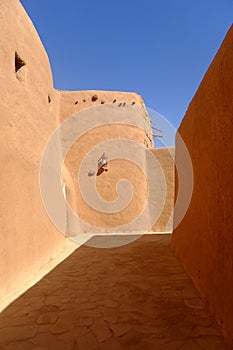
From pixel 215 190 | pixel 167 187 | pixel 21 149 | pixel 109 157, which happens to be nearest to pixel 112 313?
pixel 215 190

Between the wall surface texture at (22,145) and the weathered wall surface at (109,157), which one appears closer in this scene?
the wall surface texture at (22,145)

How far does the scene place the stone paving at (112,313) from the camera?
7.15 ft

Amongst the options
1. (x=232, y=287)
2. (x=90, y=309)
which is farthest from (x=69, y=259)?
(x=232, y=287)

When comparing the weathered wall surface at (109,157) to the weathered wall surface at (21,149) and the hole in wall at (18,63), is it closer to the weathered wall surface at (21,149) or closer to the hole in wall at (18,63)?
the weathered wall surface at (21,149)

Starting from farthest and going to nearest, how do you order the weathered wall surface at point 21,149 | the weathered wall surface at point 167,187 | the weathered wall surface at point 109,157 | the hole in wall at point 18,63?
the weathered wall surface at point 167,187 → the weathered wall surface at point 109,157 → the hole in wall at point 18,63 → the weathered wall surface at point 21,149

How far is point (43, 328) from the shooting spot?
245cm

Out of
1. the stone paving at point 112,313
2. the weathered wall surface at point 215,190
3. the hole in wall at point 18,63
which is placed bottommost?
the stone paving at point 112,313

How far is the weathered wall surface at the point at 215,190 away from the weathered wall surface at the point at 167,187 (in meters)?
6.52

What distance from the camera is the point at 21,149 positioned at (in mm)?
4039

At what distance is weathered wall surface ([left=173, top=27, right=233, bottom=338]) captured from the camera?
2143 mm

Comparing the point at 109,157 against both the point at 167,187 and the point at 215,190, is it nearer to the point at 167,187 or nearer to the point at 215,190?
the point at 167,187

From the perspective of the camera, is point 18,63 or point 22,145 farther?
point 18,63

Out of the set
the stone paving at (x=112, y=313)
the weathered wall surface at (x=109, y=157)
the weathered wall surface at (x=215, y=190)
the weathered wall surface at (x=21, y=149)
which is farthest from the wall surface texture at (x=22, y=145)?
the weathered wall surface at (x=109, y=157)

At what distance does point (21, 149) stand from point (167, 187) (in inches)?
294
